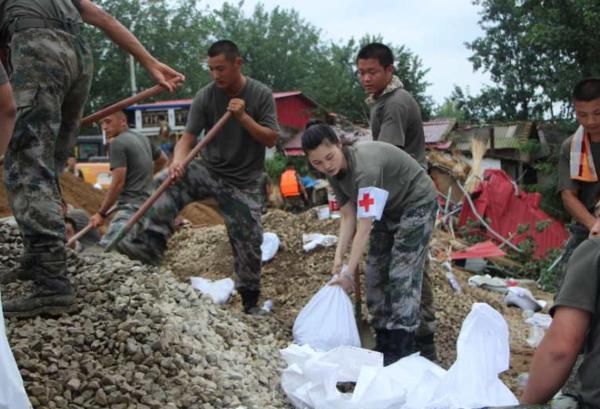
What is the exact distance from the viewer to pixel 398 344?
15.0ft

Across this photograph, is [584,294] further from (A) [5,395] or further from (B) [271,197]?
(B) [271,197]

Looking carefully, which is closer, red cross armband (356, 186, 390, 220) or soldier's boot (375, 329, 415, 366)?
red cross armband (356, 186, 390, 220)

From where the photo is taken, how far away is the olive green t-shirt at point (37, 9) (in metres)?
3.71

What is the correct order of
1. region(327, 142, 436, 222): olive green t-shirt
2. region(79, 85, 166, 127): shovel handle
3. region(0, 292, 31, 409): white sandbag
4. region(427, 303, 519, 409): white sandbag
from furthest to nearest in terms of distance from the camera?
1. region(79, 85, 166, 127): shovel handle
2. region(327, 142, 436, 222): olive green t-shirt
3. region(427, 303, 519, 409): white sandbag
4. region(0, 292, 31, 409): white sandbag

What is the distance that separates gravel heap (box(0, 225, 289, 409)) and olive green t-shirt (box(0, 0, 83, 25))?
1338mm

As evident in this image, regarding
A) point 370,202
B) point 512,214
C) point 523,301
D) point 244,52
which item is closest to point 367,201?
point 370,202

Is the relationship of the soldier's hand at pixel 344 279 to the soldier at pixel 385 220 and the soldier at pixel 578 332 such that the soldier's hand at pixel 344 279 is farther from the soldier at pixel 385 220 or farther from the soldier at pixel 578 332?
the soldier at pixel 578 332

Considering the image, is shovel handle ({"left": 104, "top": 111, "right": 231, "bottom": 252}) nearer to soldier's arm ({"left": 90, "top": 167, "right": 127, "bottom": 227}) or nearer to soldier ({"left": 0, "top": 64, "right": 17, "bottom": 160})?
soldier's arm ({"left": 90, "top": 167, "right": 127, "bottom": 227})

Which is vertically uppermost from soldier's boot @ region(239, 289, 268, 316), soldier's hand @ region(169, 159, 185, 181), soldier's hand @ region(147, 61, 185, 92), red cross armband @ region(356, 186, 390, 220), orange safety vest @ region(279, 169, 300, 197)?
soldier's hand @ region(147, 61, 185, 92)

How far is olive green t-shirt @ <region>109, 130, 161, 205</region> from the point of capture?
22.4 feet

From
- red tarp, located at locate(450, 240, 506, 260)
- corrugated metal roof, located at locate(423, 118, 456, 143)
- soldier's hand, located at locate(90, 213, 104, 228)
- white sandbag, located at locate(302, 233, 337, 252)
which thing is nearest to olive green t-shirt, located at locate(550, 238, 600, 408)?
soldier's hand, located at locate(90, 213, 104, 228)

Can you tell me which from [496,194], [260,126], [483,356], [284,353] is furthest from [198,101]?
[496,194]

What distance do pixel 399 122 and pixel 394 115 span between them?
58 millimetres

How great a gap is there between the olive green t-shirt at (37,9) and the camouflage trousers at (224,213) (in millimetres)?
1823
